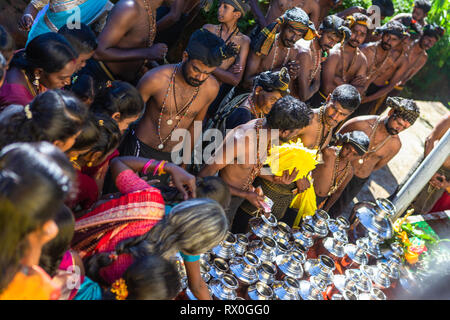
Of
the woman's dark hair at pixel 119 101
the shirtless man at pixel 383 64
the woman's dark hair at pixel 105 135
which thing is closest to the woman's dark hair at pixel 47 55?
the woman's dark hair at pixel 119 101

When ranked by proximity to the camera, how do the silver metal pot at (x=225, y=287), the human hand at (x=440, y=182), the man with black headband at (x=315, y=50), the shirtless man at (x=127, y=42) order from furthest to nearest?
1. the human hand at (x=440, y=182)
2. the man with black headband at (x=315, y=50)
3. the shirtless man at (x=127, y=42)
4. the silver metal pot at (x=225, y=287)

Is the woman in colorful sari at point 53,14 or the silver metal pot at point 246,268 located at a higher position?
the woman in colorful sari at point 53,14

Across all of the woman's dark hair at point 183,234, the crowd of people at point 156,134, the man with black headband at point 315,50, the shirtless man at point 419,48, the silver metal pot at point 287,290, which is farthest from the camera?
the shirtless man at point 419,48

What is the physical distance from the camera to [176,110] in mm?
3295

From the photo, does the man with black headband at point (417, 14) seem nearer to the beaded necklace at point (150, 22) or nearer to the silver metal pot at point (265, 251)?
the beaded necklace at point (150, 22)

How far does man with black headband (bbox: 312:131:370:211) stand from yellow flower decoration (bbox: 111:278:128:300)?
257 centimetres

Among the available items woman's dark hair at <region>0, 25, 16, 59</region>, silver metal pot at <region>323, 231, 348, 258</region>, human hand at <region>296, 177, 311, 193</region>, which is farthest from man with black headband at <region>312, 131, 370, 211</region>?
woman's dark hair at <region>0, 25, 16, 59</region>

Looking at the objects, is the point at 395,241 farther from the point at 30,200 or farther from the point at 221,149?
the point at 30,200

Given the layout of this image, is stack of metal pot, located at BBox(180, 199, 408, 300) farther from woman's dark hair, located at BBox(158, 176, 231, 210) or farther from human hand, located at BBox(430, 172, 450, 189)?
human hand, located at BBox(430, 172, 450, 189)

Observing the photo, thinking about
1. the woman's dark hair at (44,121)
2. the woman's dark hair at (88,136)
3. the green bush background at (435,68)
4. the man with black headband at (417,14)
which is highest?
the man with black headband at (417,14)

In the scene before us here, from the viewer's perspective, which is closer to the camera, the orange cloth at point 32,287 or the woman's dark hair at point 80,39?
the orange cloth at point 32,287

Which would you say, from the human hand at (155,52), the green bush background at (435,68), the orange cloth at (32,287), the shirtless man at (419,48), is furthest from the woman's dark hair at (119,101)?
the green bush background at (435,68)

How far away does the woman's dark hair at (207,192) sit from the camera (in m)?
2.28

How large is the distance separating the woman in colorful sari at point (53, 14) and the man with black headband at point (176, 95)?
95 centimetres
